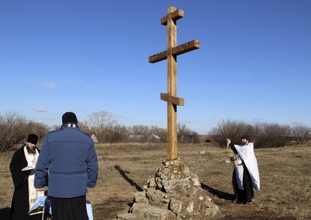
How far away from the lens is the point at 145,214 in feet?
20.5

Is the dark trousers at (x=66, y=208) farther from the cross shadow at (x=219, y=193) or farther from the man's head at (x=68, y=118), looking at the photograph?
the cross shadow at (x=219, y=193)

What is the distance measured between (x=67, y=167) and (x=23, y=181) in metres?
2.31

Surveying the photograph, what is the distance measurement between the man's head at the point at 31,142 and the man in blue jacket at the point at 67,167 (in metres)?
1.82

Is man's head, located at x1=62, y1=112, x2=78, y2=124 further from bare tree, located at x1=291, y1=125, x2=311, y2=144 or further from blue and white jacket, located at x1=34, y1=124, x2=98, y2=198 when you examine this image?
bare tree, located at x1=291, y1=125, x2=311, y2=144

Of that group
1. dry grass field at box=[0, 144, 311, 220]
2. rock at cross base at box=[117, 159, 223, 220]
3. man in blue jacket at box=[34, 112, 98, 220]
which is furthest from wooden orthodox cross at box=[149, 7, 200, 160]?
man in blue jacket at box=[34, 112, 98, 220]

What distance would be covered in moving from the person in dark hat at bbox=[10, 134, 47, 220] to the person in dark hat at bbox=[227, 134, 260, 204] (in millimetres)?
4633

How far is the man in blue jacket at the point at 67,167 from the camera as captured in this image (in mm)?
3951

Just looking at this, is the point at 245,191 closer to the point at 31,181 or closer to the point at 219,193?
the point at 219,193

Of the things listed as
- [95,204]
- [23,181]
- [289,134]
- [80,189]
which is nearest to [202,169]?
[95,204]

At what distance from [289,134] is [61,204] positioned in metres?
44.9

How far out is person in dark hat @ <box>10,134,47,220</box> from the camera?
224 inches

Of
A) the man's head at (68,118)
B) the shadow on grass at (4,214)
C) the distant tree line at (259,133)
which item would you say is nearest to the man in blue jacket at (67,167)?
the man's head at (68,118)

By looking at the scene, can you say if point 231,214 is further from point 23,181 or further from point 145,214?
point 23,181

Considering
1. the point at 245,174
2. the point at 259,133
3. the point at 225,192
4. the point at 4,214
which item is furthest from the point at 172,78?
the point at 259,133
